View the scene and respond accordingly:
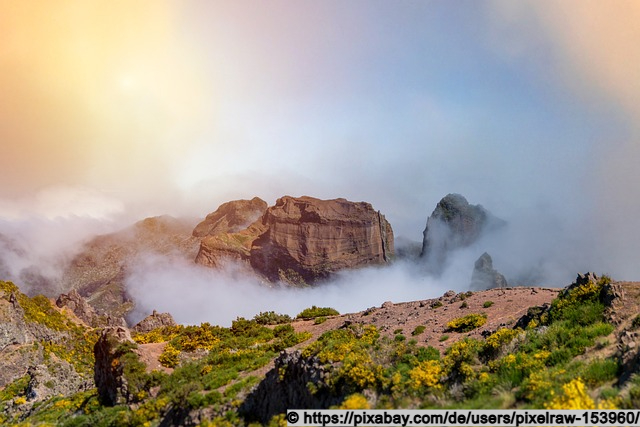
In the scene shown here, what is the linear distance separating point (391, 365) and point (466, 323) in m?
10.2

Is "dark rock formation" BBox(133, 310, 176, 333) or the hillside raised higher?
"dark rock formation" BBox(133, 310, 176, 333)

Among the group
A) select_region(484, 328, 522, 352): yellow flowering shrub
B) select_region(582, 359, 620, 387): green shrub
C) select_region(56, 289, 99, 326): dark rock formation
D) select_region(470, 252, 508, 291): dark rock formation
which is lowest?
select_region(582, 359, 620, 387): green shrub

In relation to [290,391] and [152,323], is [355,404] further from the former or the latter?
[152,323]

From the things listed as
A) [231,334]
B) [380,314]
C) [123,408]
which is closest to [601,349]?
[380,314]

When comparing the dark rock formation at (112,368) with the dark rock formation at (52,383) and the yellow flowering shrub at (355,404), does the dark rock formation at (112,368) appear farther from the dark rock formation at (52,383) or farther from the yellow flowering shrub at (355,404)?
the yellow flowering shrub at (355,404)

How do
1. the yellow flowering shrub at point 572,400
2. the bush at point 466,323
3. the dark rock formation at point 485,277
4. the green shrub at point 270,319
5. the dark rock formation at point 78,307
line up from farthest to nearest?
1. the dark rock formation at point 485,277
2. the dark rock formation at point 78,307
3. the green shrub at point 270,319
4. the bush at point 466,323
5. the yellow flowering shrub at point 572,400

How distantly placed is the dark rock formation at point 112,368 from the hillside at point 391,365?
0.33 feet

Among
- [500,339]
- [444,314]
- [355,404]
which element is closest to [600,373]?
[500,339]

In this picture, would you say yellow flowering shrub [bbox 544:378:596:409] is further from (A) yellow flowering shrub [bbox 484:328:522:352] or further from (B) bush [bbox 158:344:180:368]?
(B) bush [bbox 158:344:180:368]

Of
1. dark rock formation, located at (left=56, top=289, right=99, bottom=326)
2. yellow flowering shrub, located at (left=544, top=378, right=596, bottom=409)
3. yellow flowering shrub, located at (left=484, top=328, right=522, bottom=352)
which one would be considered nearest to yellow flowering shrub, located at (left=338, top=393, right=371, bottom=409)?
yellow flowering shrub, located at (left=544, top=378, right=596, bottom=409)

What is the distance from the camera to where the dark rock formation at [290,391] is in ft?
55.6

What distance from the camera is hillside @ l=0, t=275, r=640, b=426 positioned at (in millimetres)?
13844

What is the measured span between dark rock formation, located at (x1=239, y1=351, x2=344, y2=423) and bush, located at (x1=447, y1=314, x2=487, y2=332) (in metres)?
13.4

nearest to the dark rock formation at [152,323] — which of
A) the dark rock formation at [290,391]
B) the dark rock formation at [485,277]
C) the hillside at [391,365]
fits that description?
the hillside at [391,365]
